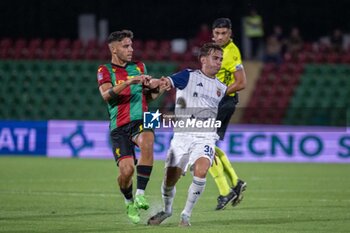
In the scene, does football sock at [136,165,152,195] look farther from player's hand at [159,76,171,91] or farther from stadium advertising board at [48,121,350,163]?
stadium advertising board at [48,121,350,163]

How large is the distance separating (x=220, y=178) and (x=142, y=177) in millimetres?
2248

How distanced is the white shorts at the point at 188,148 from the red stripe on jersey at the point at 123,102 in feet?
2.34

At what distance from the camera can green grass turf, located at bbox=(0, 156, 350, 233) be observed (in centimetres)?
1004

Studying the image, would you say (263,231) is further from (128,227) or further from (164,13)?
(164,13)

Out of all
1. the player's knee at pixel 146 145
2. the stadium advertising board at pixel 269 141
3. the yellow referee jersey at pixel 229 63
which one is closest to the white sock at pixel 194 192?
the player's knee at pixel 146 145

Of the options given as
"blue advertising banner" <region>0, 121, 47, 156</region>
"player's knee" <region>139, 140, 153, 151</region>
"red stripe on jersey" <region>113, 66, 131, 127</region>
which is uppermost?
"red stripe on jersey" <region>113, 66, 131, 127</region>

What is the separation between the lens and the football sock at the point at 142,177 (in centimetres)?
1014

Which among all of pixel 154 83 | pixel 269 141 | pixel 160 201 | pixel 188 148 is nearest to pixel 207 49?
pixel 154 83

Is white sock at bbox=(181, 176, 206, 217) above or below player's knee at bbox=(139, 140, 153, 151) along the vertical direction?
below

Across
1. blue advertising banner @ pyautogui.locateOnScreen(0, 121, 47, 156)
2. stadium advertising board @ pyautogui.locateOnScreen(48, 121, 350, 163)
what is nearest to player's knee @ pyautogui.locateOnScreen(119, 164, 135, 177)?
stadium advertising board @ pyautogui.locateOnScreen(48, 121, 350, 163)

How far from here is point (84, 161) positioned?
2108cm

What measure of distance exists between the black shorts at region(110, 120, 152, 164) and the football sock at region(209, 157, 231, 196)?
1772mm

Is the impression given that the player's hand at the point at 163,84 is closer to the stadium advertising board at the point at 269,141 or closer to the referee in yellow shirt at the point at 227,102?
the referee in yellow shirt at the point at 227,102

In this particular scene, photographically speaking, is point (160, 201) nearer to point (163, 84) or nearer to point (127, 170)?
point (127, 170)
